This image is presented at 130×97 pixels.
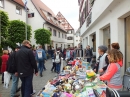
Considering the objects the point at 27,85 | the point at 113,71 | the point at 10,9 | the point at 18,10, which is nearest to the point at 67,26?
the point at 18,10

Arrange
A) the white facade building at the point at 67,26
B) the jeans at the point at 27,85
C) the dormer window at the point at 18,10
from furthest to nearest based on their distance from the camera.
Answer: the white facade building at the point at 67,26 → the dormer window at the point at 18,10 → the jeans at the point at 27,85

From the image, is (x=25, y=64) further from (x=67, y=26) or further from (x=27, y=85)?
(x=67, y=26)

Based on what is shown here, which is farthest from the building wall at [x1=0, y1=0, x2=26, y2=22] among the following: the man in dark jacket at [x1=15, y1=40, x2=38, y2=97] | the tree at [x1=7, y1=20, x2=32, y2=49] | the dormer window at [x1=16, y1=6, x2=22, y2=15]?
the man in dark jacket at [x1=15, y1=40, x2=38, y2=97]

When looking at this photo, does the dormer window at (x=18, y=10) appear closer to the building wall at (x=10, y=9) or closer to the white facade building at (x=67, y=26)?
the building wall at (x=10, y=9)

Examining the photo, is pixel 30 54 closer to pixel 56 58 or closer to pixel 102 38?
pixel 56 58

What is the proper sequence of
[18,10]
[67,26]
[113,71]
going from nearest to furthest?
[113,71] → [18,10] → [67,26]

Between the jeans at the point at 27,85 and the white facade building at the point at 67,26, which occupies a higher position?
the white facade building at the point at 67,26

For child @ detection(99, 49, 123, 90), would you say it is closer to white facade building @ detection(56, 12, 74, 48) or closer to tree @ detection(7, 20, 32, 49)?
tree @ detection(7, 20, 32, 49)

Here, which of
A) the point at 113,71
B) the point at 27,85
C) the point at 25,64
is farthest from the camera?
the point at 27,85

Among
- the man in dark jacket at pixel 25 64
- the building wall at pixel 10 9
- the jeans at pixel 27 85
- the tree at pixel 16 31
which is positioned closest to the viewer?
the man in dark jacket at pixel 25 64

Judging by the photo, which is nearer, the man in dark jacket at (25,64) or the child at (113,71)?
the child at (113,71)

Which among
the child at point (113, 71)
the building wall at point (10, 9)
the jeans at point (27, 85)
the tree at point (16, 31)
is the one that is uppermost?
the building wall at point (10, 9)

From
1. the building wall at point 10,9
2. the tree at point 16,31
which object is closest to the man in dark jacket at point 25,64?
the tree at point 16,31

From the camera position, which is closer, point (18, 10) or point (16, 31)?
point (16, 31)
